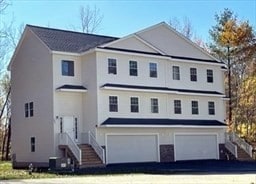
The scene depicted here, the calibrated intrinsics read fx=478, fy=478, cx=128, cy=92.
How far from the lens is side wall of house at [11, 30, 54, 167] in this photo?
34.5 meters

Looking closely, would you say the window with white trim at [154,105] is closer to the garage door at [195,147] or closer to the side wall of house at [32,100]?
the garage door at [195,147]

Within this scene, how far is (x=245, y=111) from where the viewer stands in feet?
174

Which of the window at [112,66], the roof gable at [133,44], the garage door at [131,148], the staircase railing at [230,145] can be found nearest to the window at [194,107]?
the staircase railing at [230,145]

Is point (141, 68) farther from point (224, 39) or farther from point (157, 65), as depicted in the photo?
point (224, 39)

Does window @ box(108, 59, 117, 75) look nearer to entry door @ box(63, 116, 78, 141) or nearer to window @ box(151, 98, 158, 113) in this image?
window @ box(151, 98, 158, 113)

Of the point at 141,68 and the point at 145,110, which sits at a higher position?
the point at 141,68

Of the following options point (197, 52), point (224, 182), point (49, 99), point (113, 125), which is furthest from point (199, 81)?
point (224, 182)

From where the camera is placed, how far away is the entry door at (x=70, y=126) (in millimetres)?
34241

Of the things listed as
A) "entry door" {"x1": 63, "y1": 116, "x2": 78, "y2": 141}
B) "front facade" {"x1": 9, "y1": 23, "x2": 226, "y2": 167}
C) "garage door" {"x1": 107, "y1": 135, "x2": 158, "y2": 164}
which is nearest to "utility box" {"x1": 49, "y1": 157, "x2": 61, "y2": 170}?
"front facade" {"x1": 9, "y1": 23, "x2": 226, "y2": 167}

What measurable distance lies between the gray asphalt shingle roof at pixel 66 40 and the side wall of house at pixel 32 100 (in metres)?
0.53

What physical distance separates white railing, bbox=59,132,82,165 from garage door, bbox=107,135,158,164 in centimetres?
313

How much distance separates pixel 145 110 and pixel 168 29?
7.89m

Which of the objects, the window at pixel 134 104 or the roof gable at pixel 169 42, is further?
the roof gable at pixel 169 42

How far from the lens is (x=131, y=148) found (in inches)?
1400
